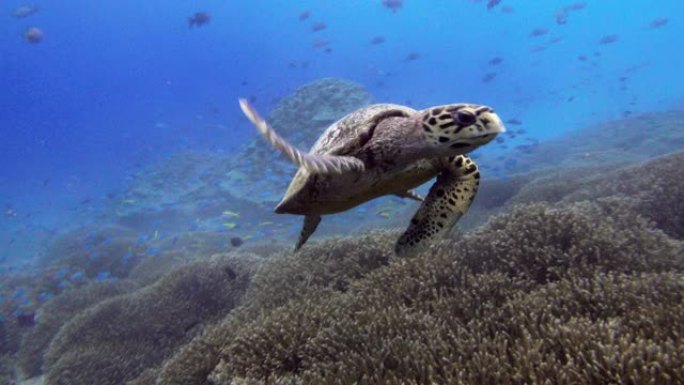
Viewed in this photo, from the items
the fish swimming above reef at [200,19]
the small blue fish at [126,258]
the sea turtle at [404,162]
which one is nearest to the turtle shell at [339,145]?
the sea turtle at [404,162]

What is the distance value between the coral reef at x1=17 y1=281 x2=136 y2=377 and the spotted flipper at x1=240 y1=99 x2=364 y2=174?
36.6 ft

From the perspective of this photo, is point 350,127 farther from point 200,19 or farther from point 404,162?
point 200,19

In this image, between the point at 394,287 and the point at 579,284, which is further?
the point at 394,287

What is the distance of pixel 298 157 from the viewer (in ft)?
7.66

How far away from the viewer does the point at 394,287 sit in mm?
4598

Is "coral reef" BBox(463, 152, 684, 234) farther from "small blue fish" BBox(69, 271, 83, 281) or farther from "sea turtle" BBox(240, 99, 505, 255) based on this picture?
"small blue fish" BBox(69, 271, 83, 281)

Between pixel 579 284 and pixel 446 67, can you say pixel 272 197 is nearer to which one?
pixel 579 284

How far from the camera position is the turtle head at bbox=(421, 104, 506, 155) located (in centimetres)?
269

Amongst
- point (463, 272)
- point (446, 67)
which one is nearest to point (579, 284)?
point (463, 272)

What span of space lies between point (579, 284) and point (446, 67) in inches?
4674

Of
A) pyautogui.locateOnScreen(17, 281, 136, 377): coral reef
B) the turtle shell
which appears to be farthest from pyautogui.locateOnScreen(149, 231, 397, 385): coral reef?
pyautogui.locateOnScreen(17, 281, 136, 377): coral reef

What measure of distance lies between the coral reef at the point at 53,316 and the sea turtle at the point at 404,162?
1015 centimetres

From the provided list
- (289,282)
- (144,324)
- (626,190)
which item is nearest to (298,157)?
(289,282)

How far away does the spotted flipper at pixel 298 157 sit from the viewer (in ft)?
7.03
